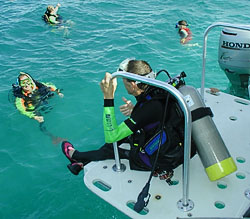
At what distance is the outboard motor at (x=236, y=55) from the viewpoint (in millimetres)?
5184

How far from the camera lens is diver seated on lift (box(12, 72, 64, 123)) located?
6.04m

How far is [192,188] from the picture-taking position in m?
3.08

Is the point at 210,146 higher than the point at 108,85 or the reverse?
the reverse

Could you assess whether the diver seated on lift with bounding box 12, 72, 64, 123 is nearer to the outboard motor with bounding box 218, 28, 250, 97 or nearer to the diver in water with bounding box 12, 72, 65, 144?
the diver in water with bounding box 12, 72, 65, 144

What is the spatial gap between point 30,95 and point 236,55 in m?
4.14

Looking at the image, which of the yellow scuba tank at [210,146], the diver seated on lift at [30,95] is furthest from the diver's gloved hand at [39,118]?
the yellow scuba tank at [210,146]

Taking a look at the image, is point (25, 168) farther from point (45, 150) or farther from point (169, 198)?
point (169, 198)

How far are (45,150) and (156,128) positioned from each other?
3127 millimetres

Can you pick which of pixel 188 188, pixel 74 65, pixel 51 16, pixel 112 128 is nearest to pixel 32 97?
pixel 74 65

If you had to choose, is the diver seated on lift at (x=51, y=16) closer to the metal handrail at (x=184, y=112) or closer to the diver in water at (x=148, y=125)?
the diver in water at (x=148, y=125)

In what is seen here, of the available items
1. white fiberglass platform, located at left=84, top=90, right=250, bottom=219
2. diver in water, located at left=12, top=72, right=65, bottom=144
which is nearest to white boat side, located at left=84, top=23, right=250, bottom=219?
white fiberglass platform, located at left=84, top=90, right=250, bottom=219

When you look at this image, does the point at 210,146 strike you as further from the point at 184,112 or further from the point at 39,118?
the point at 39,118

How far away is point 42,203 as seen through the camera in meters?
4.49

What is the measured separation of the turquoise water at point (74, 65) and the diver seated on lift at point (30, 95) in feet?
0.82
